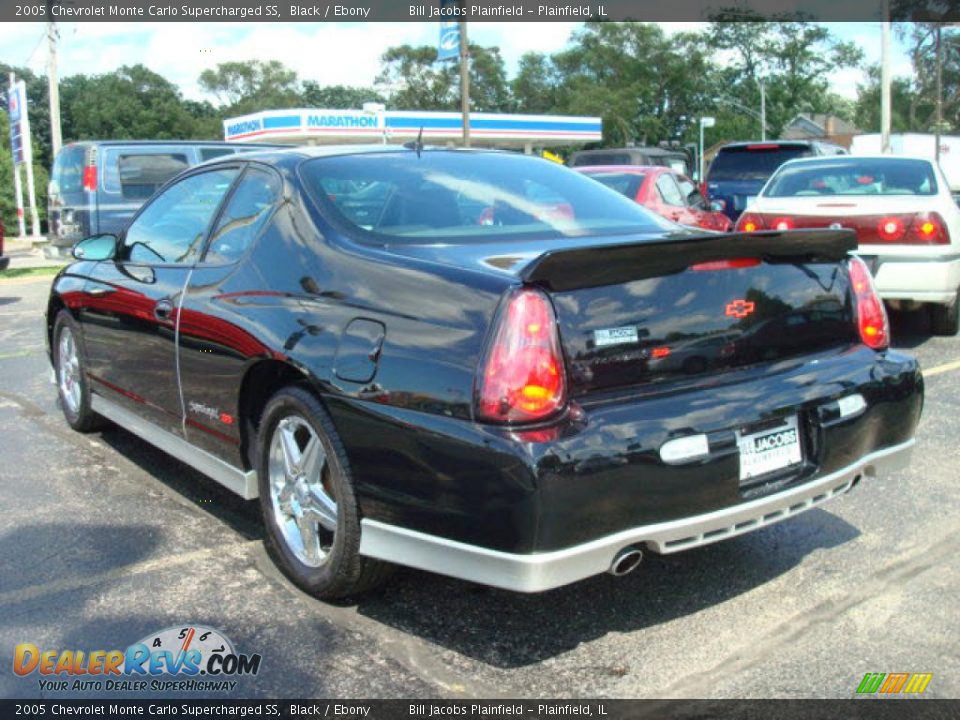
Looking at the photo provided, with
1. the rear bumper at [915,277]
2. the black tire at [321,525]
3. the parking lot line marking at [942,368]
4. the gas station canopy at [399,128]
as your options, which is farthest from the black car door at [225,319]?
the gas station canopy at [399,128]

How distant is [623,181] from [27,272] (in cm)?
1226

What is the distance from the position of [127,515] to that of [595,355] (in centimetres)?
253

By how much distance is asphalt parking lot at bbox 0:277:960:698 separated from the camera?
2.86 meters

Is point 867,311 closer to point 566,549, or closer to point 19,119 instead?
point 566,549

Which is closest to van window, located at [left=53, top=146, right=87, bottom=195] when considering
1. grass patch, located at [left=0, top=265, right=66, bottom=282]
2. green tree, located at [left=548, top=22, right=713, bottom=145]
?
grass patch, located at [left=0, top=265, right=66, bottom=282]

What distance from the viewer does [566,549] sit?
2648 mm

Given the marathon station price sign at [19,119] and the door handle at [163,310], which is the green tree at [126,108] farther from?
the door handle at [163,310]

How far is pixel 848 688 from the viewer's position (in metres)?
2.78

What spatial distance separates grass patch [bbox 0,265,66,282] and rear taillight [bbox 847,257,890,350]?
15.5 meters

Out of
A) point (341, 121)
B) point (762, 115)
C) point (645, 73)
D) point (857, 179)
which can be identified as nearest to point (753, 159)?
point (857, 179)

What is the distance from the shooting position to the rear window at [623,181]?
10914mm

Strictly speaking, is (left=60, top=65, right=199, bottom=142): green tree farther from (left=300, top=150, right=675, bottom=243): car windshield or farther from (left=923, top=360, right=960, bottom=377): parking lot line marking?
(left=300, top=150, right=675, bottom=243): car windshield

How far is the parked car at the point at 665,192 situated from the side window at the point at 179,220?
6700mm

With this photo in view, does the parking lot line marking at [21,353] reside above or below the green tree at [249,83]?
below
